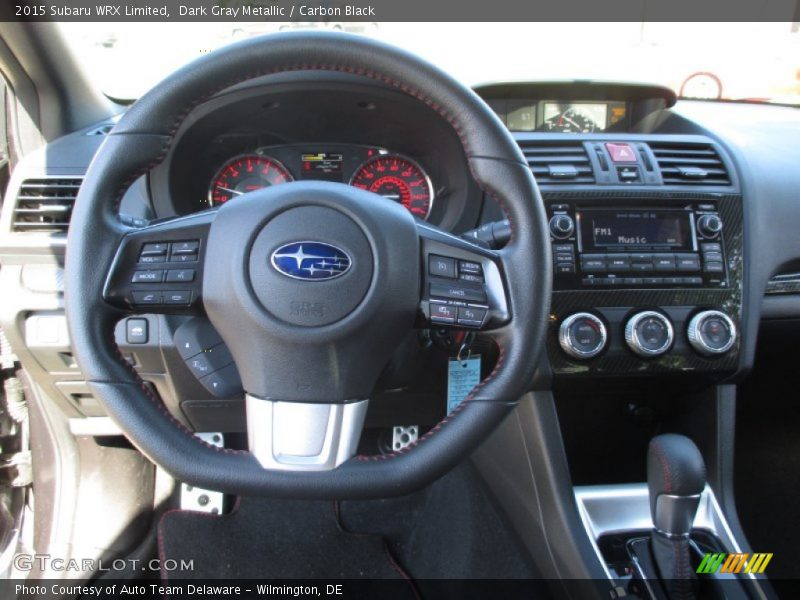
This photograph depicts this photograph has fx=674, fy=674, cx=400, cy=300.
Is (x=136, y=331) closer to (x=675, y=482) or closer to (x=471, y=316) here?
(x=471, y=316)

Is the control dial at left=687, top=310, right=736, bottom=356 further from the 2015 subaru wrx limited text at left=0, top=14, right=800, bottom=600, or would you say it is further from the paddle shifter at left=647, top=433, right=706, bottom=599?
the paddle shifter at left=647, top=433, right=706, bottom=599

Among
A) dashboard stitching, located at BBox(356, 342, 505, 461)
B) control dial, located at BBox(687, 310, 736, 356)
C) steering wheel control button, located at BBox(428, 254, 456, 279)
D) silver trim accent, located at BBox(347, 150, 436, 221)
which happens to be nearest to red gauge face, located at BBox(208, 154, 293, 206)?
silver trim accent, located at BBox(347, 150, 436, 221)

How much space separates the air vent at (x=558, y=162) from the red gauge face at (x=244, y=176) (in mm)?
635

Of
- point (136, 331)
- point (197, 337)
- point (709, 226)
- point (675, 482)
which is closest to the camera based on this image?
point (197, 337)

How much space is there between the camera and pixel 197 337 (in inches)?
51.0

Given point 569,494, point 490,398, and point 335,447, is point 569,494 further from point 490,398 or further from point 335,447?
point 335,447

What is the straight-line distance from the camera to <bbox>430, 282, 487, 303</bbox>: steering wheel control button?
1122mm

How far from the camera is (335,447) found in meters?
1.07

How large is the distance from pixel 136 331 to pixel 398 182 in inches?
29.4

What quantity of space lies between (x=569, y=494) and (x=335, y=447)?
0.90 meters

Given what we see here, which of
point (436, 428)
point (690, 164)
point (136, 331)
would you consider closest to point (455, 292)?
point (436, 428)

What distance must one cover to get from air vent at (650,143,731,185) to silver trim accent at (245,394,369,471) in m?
1.14

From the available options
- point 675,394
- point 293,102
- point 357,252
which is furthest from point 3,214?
point 675,394

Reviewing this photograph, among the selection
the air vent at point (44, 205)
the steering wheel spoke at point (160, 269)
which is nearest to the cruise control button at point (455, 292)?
the steering wheel spoke at point (160, 269)
